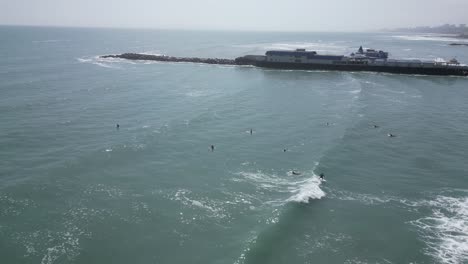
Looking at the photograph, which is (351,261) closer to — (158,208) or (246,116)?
(158,208)

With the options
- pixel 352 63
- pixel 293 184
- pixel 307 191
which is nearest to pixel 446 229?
pixel 307 191

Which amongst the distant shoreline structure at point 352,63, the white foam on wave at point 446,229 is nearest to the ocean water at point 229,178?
the white foam on wave at point 446,229

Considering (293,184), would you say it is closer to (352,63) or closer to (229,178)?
(229,178)

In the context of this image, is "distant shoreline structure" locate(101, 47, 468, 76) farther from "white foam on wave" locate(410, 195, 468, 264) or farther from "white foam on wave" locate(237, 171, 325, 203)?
"white foam on wave" locate(410, 195, 468, 264)

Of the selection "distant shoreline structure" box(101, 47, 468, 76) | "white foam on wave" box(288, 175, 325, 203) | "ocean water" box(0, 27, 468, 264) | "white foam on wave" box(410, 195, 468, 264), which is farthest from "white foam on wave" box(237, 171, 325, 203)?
"distant shoreline structure" box(101, 47, 468, 76)

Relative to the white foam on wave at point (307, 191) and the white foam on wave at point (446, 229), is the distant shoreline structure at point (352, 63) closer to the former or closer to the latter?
the white foam on wave at point (446, 229)
